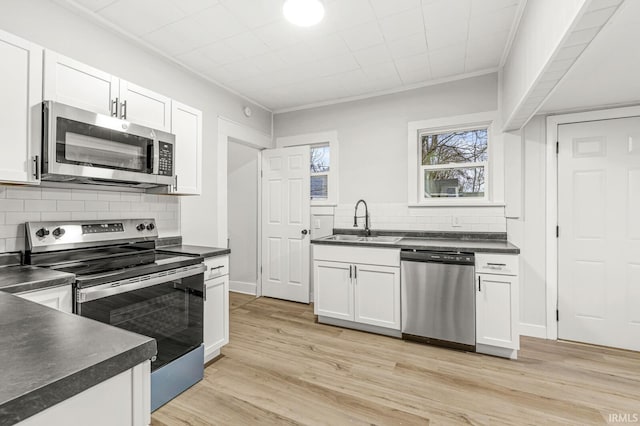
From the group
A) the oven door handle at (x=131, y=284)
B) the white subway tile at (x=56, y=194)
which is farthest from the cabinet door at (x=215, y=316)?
the white subway tile at (x=56, y=194)

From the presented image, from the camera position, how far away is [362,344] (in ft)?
9.21

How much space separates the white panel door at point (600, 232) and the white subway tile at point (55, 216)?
411 centimetres

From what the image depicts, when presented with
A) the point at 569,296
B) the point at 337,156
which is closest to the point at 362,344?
the point at 569,296

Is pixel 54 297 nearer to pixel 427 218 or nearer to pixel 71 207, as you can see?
pixel 71 207

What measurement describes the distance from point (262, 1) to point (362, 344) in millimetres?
2882

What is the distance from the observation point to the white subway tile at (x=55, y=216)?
6.43ft

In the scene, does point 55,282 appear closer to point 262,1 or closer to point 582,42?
point 262,1

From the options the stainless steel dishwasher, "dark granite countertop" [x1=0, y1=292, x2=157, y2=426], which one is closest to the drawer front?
the stainless steel dishwasher

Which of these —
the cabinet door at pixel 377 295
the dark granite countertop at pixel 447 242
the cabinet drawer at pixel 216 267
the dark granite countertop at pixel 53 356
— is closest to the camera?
the dark granite countertop at pixel 53 356

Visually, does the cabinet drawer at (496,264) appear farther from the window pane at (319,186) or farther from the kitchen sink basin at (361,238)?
the window pane at (319,186)

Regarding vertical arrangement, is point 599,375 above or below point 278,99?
below

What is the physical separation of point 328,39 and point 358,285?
229cm

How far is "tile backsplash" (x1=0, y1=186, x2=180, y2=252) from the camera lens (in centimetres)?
182

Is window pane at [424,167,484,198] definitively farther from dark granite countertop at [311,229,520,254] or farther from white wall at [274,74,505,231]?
dark granite countertop at [311,229,520,254]
